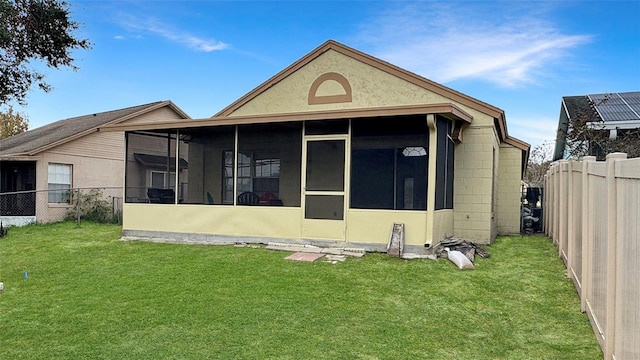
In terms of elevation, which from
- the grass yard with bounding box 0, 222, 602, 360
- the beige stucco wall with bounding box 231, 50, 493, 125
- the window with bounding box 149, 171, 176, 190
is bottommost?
the grass yard with bounding box 0, 222, 602, 360

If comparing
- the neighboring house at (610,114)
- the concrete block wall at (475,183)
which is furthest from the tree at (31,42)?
the neighboring house at (610,114)

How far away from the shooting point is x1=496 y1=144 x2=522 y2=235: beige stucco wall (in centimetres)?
1079

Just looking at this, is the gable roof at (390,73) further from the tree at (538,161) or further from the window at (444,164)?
the tree at (538,161)

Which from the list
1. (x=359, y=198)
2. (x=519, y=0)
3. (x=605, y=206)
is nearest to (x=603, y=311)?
(x=605, y=206)

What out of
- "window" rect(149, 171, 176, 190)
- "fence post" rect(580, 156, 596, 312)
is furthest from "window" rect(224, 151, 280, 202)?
"fence post" rect(580, 156, 596, 312)

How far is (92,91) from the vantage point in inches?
829

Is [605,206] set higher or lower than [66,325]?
higher

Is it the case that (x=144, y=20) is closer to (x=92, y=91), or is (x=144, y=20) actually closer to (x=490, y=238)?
(x=92, y=91)

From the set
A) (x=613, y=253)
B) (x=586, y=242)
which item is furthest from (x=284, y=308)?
(x=586, y=242)

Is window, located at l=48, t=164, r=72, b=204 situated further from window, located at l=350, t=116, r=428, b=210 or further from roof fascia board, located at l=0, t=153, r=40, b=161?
window, located at l=350, t=116, r=428, b=210

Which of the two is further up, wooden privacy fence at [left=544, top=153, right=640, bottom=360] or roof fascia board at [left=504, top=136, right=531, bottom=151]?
roof fascia board at [left=504, top=136, right=531, bottom=151]

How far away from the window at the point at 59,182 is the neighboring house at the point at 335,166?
6.08 metres

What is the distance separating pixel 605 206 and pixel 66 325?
5265 millimetres

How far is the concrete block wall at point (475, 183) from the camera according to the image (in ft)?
28.7
